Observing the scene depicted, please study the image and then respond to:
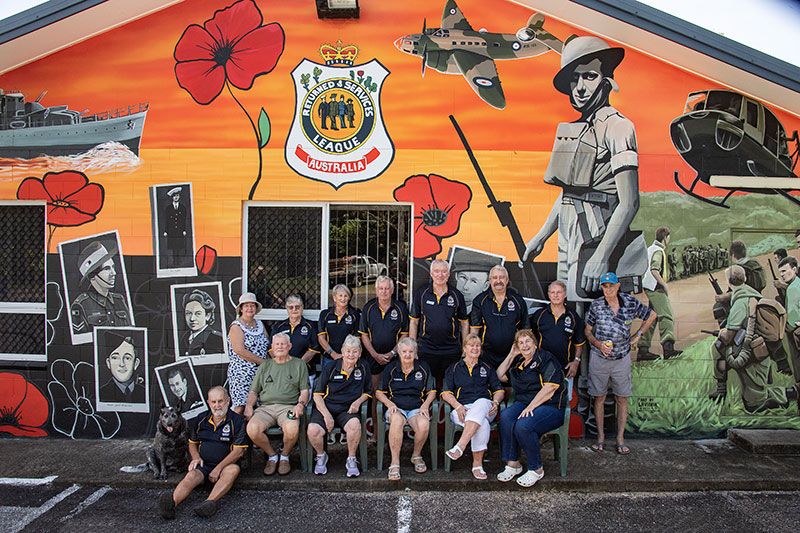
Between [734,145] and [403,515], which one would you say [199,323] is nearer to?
[403,515]

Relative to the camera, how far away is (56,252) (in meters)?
5.36

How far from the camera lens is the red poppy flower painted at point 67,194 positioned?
5.33m

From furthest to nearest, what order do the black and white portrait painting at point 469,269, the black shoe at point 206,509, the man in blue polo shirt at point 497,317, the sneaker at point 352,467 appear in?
the black and white portrait painting at point 469,269 < the man in blue polo shirt at point 497,317 < the sneaker at point 352,467 < the black shoe at point 206,509

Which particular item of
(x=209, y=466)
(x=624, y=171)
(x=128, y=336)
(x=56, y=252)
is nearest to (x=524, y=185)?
(x=624, y=171)

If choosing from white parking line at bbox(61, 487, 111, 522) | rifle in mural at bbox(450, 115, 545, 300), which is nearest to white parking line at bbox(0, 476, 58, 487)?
white parking line at bbox(61, 487, 111, 522)

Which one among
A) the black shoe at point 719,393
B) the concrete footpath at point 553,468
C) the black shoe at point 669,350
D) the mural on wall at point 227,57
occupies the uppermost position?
the mural on wall at point 227,57

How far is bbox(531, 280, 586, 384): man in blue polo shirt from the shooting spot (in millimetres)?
4773

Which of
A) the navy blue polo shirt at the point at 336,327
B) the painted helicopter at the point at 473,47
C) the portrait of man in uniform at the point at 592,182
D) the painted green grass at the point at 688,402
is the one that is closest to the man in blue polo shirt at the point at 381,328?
the navy blue polo shirt at the point at 336,327

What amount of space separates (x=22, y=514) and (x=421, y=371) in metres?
3.27

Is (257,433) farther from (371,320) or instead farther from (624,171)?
(624,171)

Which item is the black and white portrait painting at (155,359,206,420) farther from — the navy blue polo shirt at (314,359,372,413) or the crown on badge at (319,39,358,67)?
the crown on badge at (319,39,358,67)

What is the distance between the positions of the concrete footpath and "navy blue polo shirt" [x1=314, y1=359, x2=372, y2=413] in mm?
586

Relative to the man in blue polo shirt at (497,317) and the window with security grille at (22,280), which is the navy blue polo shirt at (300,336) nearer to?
A: the man in blue polo shirt at (497,317)

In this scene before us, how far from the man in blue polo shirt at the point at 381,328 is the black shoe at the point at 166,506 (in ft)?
6.19
